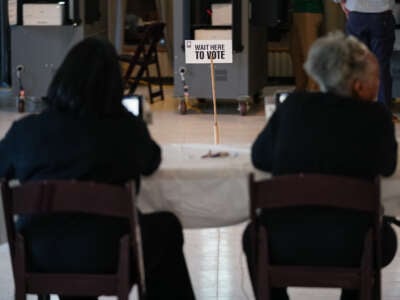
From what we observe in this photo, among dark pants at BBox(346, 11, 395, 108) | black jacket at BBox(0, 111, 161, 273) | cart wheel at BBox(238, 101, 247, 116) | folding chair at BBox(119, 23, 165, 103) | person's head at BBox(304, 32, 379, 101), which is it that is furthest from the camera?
folding chair at BBox(119, 23, 165, 103)

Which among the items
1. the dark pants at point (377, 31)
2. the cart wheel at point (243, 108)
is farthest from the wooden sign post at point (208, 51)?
the cart wheel at point (243, 108)

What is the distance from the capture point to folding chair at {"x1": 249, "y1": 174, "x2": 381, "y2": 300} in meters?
2.77

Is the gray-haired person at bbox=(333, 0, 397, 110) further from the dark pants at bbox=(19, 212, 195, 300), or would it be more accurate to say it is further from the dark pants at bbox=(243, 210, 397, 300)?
the dark pants at bbox=(19, 212, 195, 300)

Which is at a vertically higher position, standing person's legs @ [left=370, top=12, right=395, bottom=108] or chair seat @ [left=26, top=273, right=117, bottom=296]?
standing person's legs @ [left=370, top=12, right=395, bottom=108]

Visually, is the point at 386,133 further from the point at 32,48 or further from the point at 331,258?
the point at 32,48

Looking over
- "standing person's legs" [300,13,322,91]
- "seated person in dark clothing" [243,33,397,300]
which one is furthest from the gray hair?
"standing person's legs" [300,13,322,91]

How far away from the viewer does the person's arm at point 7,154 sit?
9.76ft

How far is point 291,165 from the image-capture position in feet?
9.71

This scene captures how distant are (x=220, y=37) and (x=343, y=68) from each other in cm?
546

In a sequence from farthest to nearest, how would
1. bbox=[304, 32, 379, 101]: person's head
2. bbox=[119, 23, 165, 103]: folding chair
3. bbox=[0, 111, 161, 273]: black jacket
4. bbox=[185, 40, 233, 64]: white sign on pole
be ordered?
bbox=[119, 23, 165, 103]: folding chair
bbox=[185, 40, 233, 64]: white sign on pole
bbox=[304, 32, 379, 101]: person's head
bbox=[0, 111, 161, 273]: black jacket

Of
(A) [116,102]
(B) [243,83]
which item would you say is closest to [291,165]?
(A) [116,102]

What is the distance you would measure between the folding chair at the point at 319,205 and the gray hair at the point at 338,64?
39 centimetres

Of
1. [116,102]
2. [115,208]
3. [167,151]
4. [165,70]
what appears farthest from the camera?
[165,70]

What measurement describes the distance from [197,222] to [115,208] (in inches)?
19.8
